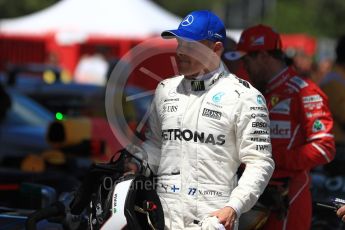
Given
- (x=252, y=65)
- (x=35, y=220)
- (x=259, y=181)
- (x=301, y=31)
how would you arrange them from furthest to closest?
(x=301, y=31) < (x=252, y=65) < (x=35, y=220) < (x=259, y=181)

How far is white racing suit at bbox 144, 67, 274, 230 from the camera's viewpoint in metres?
3.73

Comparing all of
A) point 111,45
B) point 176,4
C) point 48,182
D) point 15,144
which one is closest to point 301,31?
point 176,4

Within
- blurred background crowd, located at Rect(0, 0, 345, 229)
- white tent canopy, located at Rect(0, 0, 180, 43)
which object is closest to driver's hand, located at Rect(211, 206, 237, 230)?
blurred background crowd, located at Rect(0, 0, 345, 229)

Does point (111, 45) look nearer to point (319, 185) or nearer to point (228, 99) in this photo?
point (319, 185)

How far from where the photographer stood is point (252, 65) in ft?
16.6

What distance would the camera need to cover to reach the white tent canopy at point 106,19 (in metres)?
18.7

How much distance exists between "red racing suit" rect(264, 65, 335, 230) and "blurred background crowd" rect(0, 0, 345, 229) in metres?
0.41

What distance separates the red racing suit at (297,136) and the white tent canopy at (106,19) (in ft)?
44.5

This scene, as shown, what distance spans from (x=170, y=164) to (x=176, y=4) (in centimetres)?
5610

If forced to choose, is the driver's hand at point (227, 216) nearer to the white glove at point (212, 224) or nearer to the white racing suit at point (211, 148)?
the white glove at point (212, 224)

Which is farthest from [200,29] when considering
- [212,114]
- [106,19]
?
[106,19]

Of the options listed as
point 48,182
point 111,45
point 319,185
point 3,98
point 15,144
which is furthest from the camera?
point 111,45

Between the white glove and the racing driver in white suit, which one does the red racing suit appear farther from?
the white glove

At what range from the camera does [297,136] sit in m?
4.88
